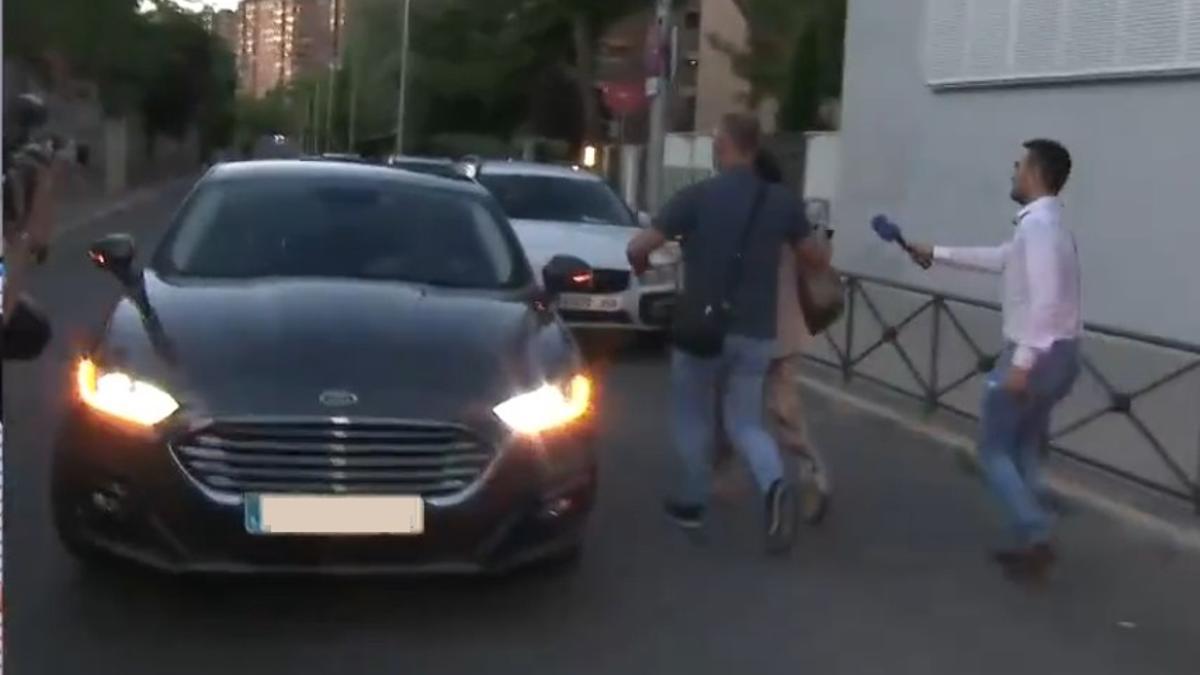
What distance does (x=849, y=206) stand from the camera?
20797 mm

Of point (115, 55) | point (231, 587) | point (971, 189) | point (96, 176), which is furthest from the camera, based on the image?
point (96, 176)

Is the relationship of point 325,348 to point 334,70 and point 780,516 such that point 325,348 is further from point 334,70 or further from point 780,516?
point 334,70

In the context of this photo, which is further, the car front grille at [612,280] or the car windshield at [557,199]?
the car windshield at [557,199]

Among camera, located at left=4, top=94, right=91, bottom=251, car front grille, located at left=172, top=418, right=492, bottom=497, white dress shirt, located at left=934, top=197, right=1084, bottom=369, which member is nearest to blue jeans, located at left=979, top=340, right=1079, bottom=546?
white dress shirt, located at left=934, top=197, right=1084, bottom=369

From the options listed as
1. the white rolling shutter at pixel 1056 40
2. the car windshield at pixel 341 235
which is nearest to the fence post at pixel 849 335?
the white rolling shutter at pixel 1056 40

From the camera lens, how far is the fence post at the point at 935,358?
12.9 metres

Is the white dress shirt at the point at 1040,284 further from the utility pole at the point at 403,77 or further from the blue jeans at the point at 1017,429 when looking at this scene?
the utility pole at the point at 403,77

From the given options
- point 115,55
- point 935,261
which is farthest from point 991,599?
point 115,55

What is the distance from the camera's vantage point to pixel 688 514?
8.71 m

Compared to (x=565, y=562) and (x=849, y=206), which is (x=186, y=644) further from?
(x=849, y=206)

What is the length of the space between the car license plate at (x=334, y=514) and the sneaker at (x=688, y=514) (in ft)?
7.19

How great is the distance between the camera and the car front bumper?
6.62 m

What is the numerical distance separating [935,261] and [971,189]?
9875mm

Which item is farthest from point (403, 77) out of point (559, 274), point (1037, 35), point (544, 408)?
point (544, 408)
